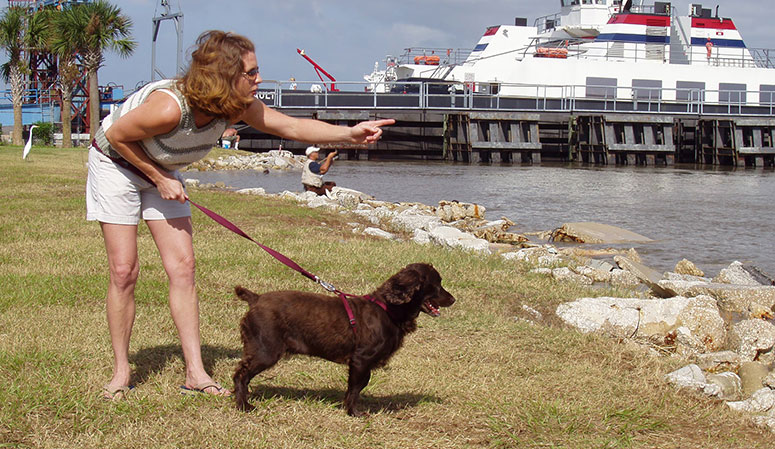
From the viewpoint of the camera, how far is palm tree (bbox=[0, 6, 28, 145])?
37.4 metres

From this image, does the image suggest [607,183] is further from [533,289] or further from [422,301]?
[422,301]

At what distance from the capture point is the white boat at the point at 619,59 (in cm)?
4091

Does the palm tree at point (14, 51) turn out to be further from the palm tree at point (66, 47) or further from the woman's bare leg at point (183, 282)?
the woman's bare leg at point (183, 282)

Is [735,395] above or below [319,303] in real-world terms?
below

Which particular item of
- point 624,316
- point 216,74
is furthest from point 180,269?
point 624,316

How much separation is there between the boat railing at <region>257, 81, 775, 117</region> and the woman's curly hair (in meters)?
30.7

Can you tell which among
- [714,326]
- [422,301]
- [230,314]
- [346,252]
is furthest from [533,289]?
[422,301]

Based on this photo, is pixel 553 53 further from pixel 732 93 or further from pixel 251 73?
pixel 251 73

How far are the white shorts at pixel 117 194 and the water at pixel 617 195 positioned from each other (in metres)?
8.77

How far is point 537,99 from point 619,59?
713cm

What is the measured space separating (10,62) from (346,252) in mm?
36353

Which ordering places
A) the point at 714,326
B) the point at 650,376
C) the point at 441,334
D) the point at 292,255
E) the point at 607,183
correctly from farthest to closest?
the point at 607,183 < the point at 292,255 < the point at 714,326 < the point at 441,334 < the point at 650,376

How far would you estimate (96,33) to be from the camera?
121ft

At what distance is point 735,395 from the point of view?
4.93 m
